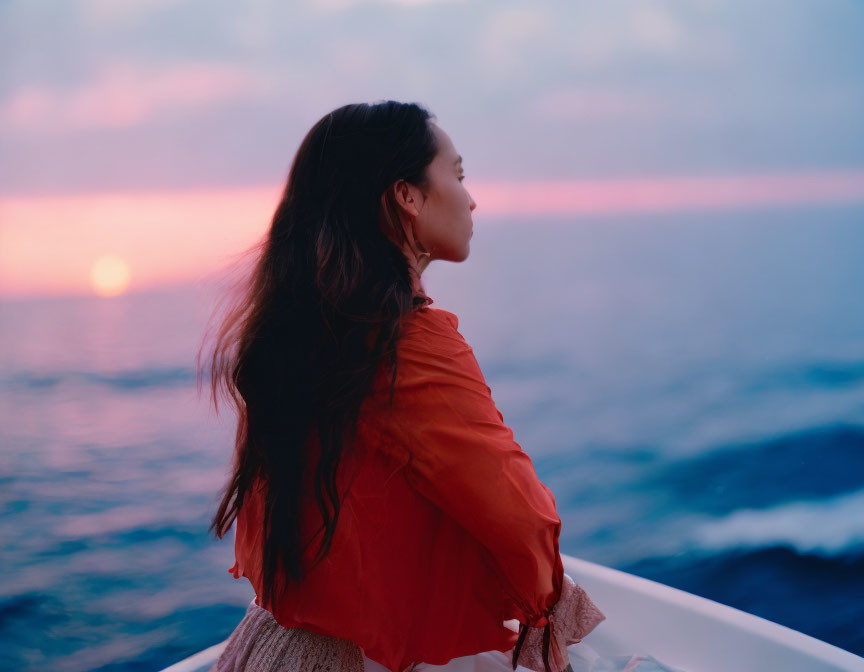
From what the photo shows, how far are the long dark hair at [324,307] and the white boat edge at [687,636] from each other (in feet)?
2.48

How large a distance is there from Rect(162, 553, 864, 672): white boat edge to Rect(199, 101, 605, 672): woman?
0.72 meters

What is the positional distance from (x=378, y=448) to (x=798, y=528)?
125 inches

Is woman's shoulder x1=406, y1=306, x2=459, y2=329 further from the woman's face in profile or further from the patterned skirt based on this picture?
the patterned skirt

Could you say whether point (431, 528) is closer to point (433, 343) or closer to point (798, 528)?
point (433, 343)

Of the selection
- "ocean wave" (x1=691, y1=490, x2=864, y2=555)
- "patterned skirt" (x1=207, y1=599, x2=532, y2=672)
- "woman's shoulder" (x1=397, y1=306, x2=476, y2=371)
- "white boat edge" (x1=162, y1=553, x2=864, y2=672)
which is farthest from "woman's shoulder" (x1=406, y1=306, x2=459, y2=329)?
"ocean wave" (x1=691, y1=490, x2=864, y2=555)

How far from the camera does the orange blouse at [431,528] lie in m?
0.84

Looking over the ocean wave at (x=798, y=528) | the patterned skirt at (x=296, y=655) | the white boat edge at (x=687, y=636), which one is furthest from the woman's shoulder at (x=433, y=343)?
the ocean wave at (x=798, y=528)

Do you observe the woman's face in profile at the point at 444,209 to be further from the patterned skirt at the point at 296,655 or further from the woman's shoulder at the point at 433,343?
the patterned skirt at the point at 296,655

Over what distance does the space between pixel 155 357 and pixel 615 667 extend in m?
2.76

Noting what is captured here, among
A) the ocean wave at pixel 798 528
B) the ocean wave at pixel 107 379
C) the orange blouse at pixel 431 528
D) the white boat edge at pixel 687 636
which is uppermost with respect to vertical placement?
the orange blouse at pixel 431 528

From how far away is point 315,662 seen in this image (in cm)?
94

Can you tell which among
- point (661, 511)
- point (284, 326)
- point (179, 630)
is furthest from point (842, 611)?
point (284, 326)

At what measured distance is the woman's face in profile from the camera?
970mm

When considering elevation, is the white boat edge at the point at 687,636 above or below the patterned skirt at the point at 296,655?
below
